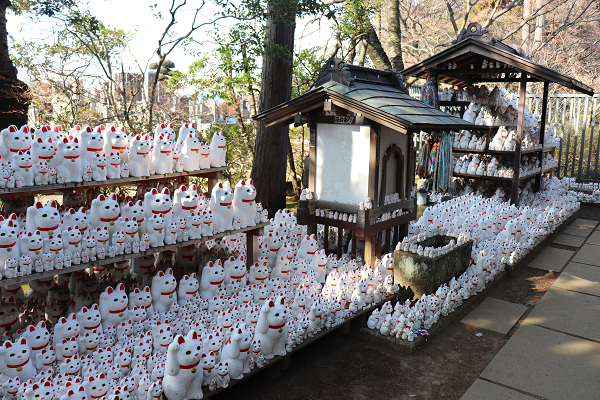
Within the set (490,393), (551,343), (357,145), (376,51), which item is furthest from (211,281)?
(376,51)

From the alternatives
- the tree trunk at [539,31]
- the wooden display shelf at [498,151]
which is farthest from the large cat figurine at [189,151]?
the tree trunk at [539,31]

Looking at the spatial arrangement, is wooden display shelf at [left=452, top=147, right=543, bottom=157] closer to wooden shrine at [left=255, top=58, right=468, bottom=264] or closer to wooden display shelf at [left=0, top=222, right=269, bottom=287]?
wooden shrine at [left=255, top=58, right=468, bottom=264]

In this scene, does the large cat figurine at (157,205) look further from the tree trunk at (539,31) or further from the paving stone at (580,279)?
the tree trunk at (539,31)

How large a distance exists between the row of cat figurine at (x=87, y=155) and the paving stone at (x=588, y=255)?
6143 mm

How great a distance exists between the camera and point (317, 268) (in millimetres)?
5281

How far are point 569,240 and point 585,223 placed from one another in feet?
5.68

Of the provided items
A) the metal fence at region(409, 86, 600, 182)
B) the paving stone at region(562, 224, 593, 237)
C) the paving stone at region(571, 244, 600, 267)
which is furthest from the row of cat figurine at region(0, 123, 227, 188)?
the metal fence at region(409, 86, 600, 182)

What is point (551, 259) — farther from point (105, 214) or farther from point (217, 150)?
point (105, 214)

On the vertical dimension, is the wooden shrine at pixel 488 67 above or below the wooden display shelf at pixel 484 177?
above

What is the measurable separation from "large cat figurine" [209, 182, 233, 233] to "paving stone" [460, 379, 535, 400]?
286 centimetres

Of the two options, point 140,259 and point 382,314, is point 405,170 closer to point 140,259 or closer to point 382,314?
point 382,314

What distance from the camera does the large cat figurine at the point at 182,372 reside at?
302cm

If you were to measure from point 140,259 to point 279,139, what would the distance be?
177 inches

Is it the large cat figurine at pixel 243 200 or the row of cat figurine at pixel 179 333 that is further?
the large cat figurine at pixel 243 200
